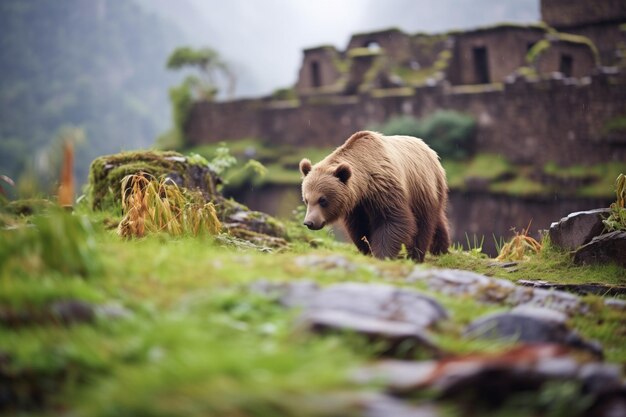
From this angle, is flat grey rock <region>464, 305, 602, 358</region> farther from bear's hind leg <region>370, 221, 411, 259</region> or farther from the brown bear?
bear's hind leg <region>370, 221, 411, 259</region>

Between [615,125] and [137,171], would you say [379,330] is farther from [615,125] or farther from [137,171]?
[615,125]

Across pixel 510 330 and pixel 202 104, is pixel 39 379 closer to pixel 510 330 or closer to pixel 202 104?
pixel 510 330

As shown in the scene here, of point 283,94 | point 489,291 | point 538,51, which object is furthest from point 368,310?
point 283,94

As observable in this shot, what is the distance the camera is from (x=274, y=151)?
112ft

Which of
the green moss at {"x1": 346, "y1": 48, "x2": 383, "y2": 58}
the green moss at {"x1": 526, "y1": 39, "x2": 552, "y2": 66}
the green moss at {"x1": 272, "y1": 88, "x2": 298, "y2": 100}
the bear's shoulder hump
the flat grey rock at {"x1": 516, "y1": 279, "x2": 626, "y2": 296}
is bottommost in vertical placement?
the flat grey rock at {"x1": 516, "y1": 279, "x2": 626, "y2": 296}

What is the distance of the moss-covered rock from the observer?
→ 906cm

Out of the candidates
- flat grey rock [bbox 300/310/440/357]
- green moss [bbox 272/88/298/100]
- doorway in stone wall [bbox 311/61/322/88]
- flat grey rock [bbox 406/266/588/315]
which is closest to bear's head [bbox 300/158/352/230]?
flat grey rock [bbox 406/266/588/315]

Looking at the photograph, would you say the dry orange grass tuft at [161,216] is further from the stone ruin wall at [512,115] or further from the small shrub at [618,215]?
the stone ruin wall at [512,115]

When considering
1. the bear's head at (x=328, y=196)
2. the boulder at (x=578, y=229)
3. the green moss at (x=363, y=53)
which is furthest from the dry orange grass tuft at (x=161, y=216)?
the green moss at (x=363, y=53)

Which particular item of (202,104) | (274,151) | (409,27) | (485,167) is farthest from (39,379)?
(409,27)

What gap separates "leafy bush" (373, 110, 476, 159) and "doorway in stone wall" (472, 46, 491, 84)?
4581 mm

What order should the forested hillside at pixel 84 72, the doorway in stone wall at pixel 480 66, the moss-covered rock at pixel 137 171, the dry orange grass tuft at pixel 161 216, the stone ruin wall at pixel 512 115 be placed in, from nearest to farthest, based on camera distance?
the dry orange grass tuft at pixel 161 216, the moss-covered rock at pixel 137 171, the stone ruin wall at pixel 512 115, the doorway in stone wall at pixel 480 66, the forested hillside at pixel 84 72

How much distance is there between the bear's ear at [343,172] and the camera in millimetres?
7906

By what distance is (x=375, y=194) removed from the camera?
27.1 ft
